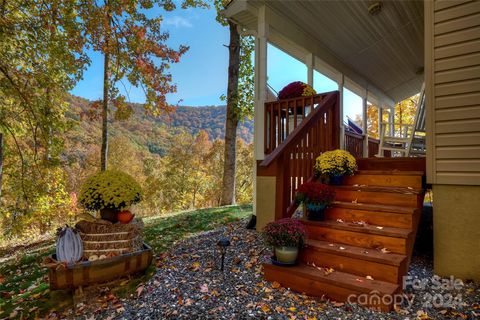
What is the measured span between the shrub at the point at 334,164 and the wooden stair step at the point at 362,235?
0.73m

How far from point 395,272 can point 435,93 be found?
6.27 feet

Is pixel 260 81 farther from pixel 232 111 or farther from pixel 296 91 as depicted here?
pixel 232 111

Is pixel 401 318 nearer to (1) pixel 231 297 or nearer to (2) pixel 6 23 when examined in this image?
(1) pixel 231 297

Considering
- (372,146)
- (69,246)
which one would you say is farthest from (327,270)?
(372,146)

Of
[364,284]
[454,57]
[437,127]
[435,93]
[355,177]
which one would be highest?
[454,57]

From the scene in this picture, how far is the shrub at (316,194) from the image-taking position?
3.12m

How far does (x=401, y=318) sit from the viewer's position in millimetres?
2088

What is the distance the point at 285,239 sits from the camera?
266cm

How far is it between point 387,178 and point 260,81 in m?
2.34

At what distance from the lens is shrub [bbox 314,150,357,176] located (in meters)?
3.59

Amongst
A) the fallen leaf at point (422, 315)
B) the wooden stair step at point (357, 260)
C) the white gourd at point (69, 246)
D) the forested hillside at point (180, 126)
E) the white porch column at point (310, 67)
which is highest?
the forested hillside at point (180, 126)

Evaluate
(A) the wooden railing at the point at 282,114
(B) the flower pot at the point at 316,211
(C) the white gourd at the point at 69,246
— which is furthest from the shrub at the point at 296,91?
(C) the white gourd at the point at 69,246


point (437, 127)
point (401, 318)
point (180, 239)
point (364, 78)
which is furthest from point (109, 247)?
point (364, 78)

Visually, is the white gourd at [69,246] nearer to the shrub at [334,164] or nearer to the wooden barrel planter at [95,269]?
the wooden barrel planter at [95,269]
